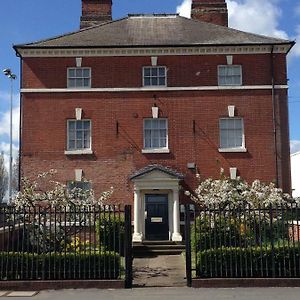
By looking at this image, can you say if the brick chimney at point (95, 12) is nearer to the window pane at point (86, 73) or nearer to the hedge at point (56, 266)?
the window pane at point (86, 73)

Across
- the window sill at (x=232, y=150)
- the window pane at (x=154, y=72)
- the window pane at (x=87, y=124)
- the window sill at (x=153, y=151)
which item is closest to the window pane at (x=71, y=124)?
the window pane at (x=87, y=124)

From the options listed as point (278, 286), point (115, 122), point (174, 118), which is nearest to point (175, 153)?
point (174, 118)

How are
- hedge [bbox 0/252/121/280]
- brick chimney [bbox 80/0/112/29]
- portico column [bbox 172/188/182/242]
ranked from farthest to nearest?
brick chimney [bbox 80/0/112/29]
portico column [bbox 172/188/182/242]
hedge [bbox 0/252/121/280]

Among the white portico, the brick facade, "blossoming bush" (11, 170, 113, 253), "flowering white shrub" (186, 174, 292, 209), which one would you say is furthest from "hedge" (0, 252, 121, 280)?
the brick facade

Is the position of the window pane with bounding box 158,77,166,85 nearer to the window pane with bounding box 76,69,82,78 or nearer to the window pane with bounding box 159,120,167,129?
the window pane with bounding box 159,120,167,129

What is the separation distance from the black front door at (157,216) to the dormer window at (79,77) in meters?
6.29

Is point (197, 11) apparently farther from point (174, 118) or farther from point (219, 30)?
point (174, 118)

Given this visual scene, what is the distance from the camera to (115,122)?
2450 centimetres

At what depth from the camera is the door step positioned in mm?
21531

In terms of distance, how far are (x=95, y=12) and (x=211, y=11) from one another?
660 cm

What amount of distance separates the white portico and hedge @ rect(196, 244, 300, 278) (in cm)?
946

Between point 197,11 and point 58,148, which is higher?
point 197,11

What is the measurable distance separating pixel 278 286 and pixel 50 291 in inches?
226

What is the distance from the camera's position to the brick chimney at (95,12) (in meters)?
29.0
